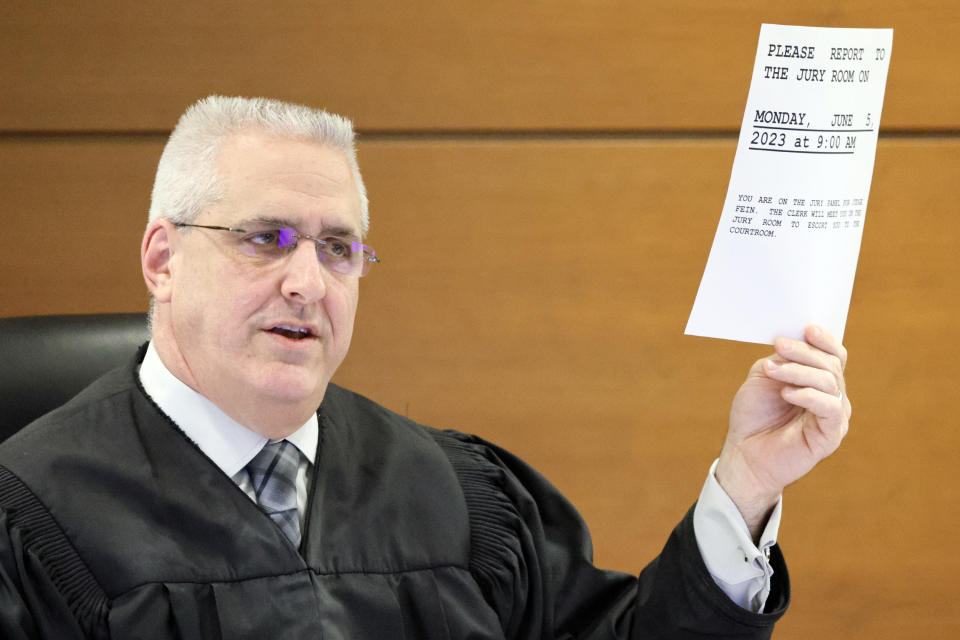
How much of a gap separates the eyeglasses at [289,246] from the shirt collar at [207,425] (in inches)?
8.1

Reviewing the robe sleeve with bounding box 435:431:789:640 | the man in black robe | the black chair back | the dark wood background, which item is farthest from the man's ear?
the dark wood background

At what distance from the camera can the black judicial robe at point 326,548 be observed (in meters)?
1.28

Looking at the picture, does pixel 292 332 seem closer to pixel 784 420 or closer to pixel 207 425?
pixel 207 425

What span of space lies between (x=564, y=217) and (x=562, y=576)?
1.03m

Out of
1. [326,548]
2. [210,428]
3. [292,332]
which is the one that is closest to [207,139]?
[292,332]

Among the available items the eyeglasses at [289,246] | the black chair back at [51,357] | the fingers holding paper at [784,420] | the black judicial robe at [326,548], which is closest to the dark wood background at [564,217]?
the black chair back at [51,357]

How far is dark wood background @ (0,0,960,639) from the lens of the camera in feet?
7.69

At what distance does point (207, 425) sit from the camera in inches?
56.2

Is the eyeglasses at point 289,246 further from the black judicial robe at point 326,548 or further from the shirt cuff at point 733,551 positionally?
the shirt cuff at point 733,551

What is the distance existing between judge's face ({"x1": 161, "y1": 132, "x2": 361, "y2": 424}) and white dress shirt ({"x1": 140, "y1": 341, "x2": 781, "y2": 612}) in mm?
27

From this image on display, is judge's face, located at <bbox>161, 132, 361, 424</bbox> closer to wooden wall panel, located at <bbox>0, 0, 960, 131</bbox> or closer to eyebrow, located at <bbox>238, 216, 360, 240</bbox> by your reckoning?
eyebrow, located at <bbox>238, 216, 360, 240</bbox>

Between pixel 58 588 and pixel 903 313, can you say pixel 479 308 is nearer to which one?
pixel 903 313

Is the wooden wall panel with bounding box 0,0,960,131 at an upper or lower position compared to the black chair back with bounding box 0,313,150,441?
upper

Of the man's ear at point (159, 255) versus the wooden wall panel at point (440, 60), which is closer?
the man's ear at point (159, 255)
